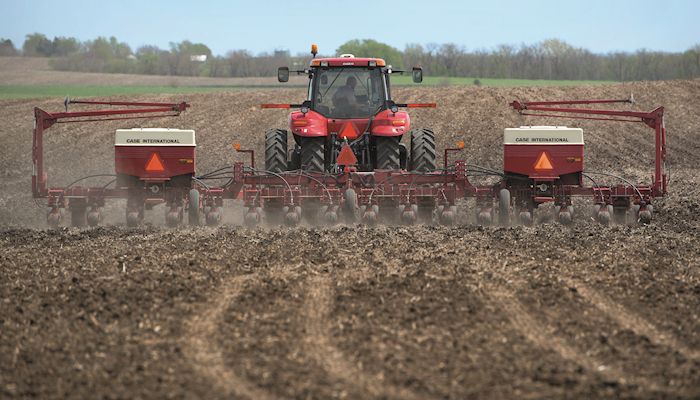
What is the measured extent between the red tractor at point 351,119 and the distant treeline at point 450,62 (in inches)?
2026

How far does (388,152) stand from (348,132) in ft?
2.07

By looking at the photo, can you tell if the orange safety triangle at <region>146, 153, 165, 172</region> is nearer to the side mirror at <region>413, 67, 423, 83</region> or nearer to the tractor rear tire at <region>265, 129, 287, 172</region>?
the tractor rear tire at <region>265, 129, 287, 172</region>

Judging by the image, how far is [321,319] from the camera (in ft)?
26.0

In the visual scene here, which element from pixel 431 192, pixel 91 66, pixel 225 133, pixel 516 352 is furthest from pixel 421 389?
pixel 91 66

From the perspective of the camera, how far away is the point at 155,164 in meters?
14.6

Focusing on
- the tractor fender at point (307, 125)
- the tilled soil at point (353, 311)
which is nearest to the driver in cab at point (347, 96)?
the tractor fender at point (307, 125)

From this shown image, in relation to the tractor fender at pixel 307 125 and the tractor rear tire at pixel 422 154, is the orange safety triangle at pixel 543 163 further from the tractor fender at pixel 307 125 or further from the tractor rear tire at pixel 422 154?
the tractor fender at pixel 307 125

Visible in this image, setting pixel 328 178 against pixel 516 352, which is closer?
pixel 516 352

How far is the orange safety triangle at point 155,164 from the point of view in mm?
14555

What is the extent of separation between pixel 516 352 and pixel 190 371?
6.72 ft

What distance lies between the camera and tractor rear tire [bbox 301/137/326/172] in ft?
50.1

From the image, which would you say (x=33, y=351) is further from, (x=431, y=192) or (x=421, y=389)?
(x=431, y=192)

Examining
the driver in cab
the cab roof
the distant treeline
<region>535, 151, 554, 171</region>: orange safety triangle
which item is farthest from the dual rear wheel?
the distant treeline

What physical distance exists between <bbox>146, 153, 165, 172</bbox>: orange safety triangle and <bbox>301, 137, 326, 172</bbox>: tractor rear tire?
2.03 metres
